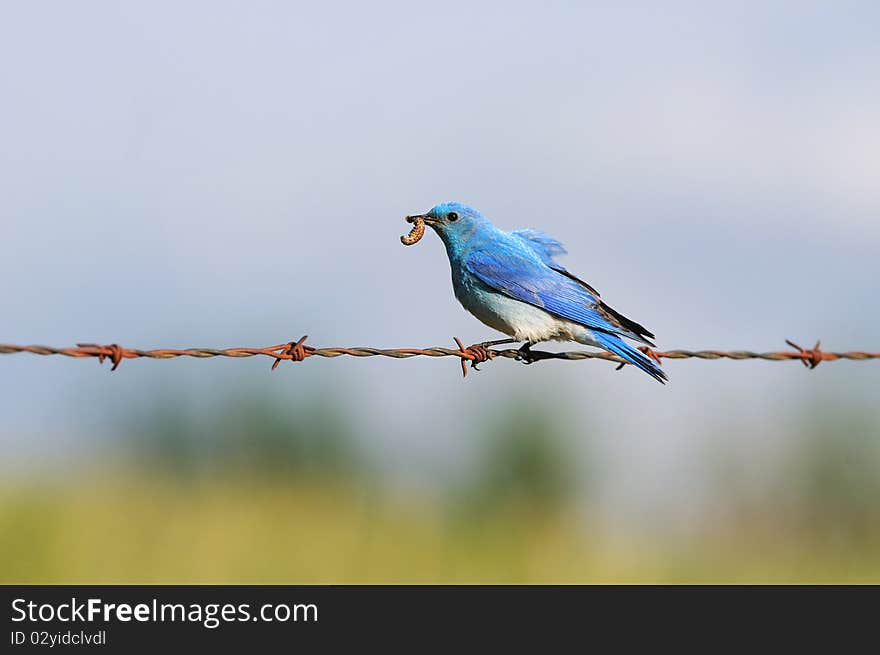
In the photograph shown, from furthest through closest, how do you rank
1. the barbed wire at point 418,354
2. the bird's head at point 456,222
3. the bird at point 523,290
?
the bird's head at point 456,222 → the bird at point 523,290 → the barbed wire at point 418,354

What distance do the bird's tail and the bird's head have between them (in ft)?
4.98

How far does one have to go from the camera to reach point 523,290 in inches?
315

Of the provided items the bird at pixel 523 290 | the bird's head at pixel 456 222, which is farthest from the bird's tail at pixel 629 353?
the bird's head at pixel 456 222

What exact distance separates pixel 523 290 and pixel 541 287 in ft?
0.44

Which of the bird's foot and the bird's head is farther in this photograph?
the bird's head

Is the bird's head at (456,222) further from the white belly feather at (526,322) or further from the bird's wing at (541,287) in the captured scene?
the white belly feather at (526,322)

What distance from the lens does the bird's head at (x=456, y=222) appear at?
8680 millimetres

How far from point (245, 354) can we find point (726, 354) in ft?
9.42

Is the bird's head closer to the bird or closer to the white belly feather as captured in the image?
the bird

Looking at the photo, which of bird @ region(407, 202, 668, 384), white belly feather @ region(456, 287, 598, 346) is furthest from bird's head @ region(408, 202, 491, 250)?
white belly feather @ region(456, 287, 598, 346)

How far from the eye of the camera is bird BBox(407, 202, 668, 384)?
7.68 metres

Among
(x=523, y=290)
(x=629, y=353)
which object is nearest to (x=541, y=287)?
(x=523, y=290)

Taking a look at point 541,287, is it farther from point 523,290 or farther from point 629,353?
point 629,353

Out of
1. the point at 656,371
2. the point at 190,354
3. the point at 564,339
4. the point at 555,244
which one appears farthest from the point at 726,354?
the point at 190,354
